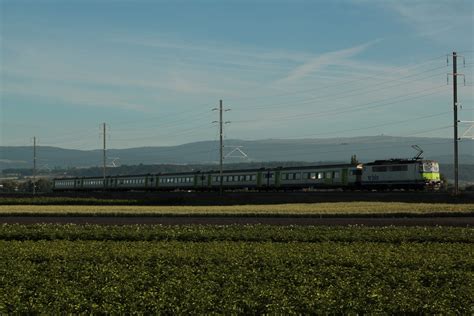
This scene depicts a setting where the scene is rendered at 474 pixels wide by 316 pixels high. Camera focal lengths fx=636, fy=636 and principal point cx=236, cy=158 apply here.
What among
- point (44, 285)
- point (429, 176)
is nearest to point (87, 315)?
point (44, 285)

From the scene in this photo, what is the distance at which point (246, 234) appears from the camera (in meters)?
33.8

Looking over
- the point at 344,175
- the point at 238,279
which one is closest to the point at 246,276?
the point at 238,279

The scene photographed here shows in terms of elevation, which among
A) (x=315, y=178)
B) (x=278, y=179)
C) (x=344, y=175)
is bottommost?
(x=278, y=179)

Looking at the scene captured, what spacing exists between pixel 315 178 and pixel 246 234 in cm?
5132

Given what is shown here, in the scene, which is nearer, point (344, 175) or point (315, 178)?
point (344, 175)

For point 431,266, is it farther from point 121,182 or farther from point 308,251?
point 121,182

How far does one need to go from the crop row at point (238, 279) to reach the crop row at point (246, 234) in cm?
366

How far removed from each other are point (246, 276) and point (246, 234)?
12.8m

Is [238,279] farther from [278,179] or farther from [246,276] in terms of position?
[278,179]

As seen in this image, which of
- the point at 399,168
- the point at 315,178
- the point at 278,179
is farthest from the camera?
the point at 278,179

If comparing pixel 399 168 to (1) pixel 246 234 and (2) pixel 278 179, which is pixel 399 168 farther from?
(1) pixel 246 234

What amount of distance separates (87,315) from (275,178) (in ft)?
242

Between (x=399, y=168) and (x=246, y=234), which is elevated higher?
(x=399, y=168)

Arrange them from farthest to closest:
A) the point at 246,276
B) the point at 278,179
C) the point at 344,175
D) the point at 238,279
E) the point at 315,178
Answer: the point at 278,179 < the point at 315,178 < the point at 344,175 < the point at 246,276 < the point at 238,279
